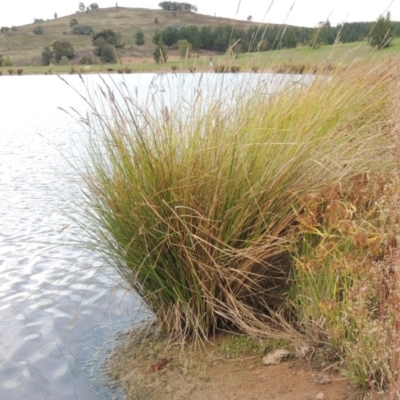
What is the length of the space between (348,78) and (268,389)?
2627 mm

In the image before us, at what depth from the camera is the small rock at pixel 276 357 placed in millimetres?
2969

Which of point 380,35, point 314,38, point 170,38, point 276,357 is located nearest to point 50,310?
point 276,357

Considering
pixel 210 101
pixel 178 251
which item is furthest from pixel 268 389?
pixel 210 101

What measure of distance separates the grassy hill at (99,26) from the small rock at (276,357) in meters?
72.6

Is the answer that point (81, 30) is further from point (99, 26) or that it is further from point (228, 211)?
point (228, 211)

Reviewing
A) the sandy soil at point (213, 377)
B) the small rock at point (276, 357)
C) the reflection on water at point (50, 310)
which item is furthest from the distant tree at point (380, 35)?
the reflection on water at point (50, 310)

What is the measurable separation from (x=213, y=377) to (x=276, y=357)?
13.9 inches

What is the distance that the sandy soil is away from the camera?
2691 mm

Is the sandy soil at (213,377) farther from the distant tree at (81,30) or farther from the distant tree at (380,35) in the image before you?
the distant tree at (81,30)

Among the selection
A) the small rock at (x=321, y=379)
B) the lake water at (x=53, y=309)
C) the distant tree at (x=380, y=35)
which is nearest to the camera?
the small rock at (x=321, y=379)

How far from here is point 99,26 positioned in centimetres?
11406

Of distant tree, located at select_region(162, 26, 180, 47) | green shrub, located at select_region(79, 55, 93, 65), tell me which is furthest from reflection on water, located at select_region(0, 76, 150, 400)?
distant tree, located at select_region(162, 26, 180, 47)

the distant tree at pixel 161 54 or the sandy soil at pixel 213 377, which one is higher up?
the distant tree at pixel 161 54

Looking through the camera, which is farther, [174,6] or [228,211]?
[174,6]
